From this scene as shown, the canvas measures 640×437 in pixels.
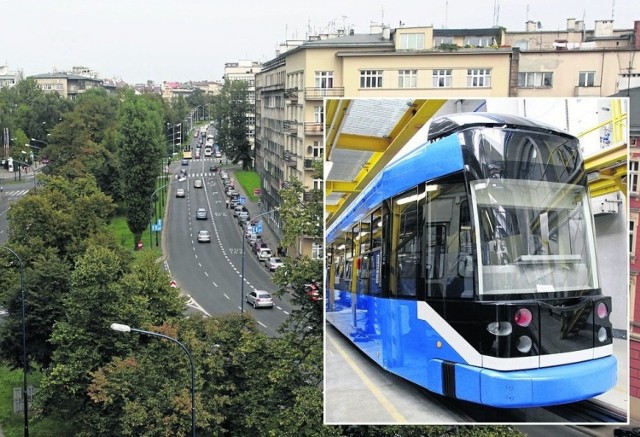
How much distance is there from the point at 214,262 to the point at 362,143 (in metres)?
41.1

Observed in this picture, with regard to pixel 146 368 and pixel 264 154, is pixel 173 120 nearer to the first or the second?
pixel 264 154

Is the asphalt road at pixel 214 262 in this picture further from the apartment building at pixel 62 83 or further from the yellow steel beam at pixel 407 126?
the apartment building at pixel 62 83

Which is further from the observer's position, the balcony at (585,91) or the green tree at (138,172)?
→ the green tree at (138,172)

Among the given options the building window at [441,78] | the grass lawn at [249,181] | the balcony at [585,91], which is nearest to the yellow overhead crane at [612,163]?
the balcony at [585,91]

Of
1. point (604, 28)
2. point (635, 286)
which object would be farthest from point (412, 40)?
point (635, 286)

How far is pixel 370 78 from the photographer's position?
33.9m

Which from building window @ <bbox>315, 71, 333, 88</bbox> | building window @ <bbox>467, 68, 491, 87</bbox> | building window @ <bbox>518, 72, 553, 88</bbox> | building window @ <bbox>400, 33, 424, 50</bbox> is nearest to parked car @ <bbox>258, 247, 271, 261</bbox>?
building window @ <bbox>315, 71, 333, 88</bbox>

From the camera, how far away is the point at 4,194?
75812mm

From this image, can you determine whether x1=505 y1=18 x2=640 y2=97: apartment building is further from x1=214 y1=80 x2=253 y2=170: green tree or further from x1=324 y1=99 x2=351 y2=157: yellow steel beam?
x1=214 y1=80 x2=253 y2=170: green tree

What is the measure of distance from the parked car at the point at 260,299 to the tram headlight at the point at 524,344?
30.4m

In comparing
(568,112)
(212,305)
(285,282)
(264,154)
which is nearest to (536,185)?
(568,112)

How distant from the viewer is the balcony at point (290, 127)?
44.8 metres

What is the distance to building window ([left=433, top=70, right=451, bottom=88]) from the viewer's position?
99.2ft

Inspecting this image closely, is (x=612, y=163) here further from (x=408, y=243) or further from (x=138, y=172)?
(x=138, y=172)
